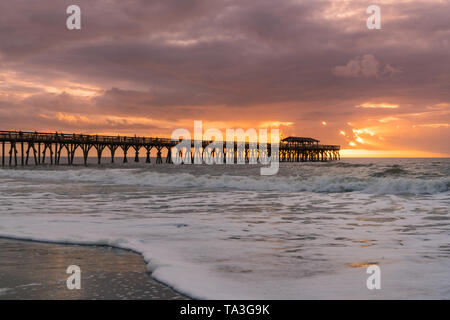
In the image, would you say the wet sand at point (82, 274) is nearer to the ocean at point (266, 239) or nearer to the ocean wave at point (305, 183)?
the ocean at point (266, 239)

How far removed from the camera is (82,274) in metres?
4.33

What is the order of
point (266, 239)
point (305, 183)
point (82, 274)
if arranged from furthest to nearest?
point (305, 183)
point (266, 239)
point (82, 274)

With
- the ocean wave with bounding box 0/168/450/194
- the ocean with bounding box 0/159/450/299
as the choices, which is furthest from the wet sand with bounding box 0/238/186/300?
the ocean wave with bounding box 0/168/450/194

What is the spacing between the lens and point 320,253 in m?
5.47

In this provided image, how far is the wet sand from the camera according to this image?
3.73 meters

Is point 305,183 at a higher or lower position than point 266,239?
higher

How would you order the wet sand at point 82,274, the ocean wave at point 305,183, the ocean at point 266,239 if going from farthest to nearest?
the ocean wave at point 305,183
the ocean at point 266,239
the wet sand at point 82,274

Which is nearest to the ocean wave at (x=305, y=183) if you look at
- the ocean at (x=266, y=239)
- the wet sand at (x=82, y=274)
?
the ocean at (x=266, y=239)

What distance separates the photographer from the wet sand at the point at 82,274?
3.73m

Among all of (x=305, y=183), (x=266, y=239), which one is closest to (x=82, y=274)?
(x=266, y=239)

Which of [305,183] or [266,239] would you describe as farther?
[305,183]

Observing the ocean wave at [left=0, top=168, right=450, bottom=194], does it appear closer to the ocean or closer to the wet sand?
the ocean

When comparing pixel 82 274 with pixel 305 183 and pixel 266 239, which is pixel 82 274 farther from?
pixel 305 183

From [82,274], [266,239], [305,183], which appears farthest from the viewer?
[305,183]
